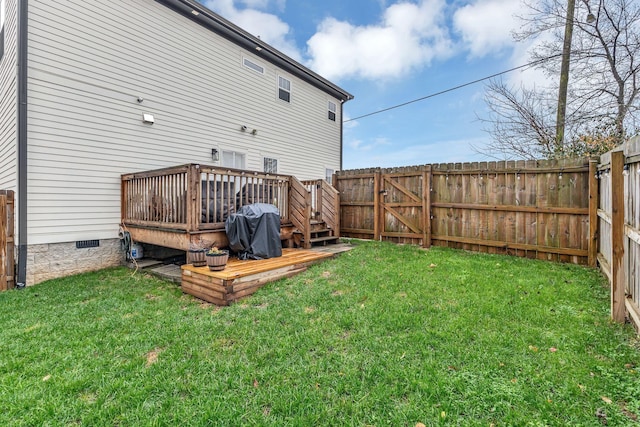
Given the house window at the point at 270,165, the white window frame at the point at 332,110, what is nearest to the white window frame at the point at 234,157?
the house window at the point at 270,165

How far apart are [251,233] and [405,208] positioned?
12.7 ft

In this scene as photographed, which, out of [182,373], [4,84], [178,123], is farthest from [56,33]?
[182,373]

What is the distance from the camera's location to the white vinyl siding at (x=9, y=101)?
5473mm

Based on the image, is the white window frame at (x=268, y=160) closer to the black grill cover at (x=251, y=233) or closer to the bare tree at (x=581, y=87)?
the black grill cover at (x=251, y=233)

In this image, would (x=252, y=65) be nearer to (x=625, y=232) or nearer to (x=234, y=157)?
(x=234, y=157)

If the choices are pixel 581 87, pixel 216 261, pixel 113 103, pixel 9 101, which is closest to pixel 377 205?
pixel 216 261

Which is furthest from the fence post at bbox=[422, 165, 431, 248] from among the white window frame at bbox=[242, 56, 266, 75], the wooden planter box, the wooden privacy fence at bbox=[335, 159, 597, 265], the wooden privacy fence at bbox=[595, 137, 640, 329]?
the white window frame at bbox=[242, 56, 266, 75]

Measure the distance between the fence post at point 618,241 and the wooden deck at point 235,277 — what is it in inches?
153

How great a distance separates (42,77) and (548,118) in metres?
12.4

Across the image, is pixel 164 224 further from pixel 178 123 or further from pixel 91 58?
pixel 91 58

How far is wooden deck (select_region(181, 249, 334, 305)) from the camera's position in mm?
3959

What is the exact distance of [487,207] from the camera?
20.2 feet

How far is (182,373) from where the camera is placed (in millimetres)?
2377

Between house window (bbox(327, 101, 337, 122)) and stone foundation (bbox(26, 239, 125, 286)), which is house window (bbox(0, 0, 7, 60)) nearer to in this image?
stone foundation (bbox(26, 239, 125, 286))
